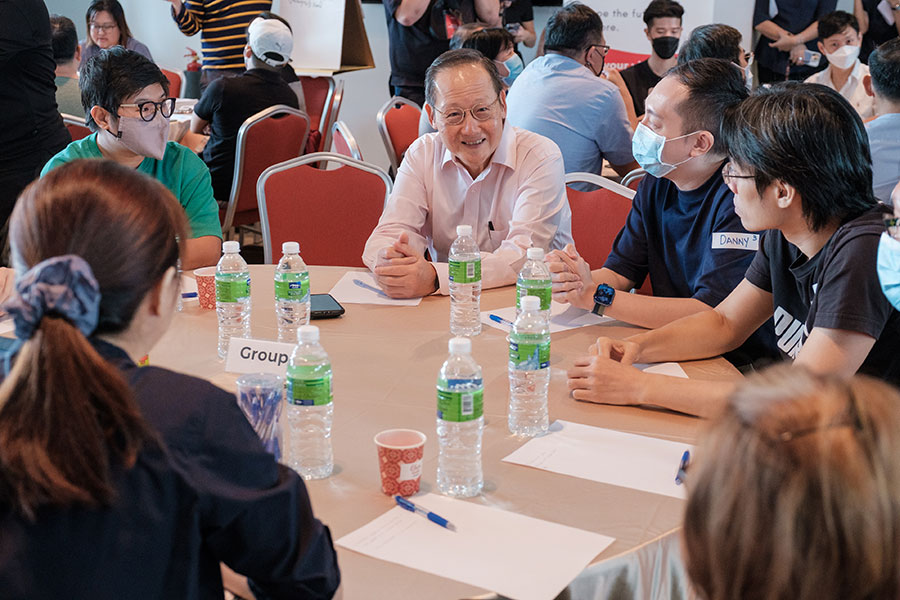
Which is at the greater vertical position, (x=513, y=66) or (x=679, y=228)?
(x=513, y=66)

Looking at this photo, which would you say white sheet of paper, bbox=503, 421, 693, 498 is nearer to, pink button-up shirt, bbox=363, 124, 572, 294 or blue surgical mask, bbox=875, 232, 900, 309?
blue surgical mask, bbox=875, 232, 900, 309

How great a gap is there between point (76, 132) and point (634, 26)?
181 inches

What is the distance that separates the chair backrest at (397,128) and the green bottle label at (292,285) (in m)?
2.90

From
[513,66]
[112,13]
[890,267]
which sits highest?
[112,13]

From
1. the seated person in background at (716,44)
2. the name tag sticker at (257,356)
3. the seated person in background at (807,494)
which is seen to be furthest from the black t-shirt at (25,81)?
the seated person in background at (807,494)

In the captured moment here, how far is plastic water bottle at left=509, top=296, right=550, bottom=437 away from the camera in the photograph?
168 centimetres

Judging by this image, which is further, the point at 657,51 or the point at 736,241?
the point at 657,51

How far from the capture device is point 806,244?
1972mm

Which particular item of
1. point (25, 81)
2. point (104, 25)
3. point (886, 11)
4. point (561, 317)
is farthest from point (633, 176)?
point (886, 11)

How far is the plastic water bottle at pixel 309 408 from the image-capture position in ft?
4.87

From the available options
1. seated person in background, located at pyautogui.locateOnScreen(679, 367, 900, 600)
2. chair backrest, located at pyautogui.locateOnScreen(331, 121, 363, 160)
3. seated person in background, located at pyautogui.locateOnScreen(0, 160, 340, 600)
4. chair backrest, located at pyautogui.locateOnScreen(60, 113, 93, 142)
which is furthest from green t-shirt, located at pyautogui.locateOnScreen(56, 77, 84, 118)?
seated person in background, located at pyautogui.locateOnScreen(679, 367, 900, 600)

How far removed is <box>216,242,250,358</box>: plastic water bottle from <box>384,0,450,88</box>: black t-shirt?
4277 mm

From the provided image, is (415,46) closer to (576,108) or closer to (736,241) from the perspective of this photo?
(576,108)

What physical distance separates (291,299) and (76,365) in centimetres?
127
